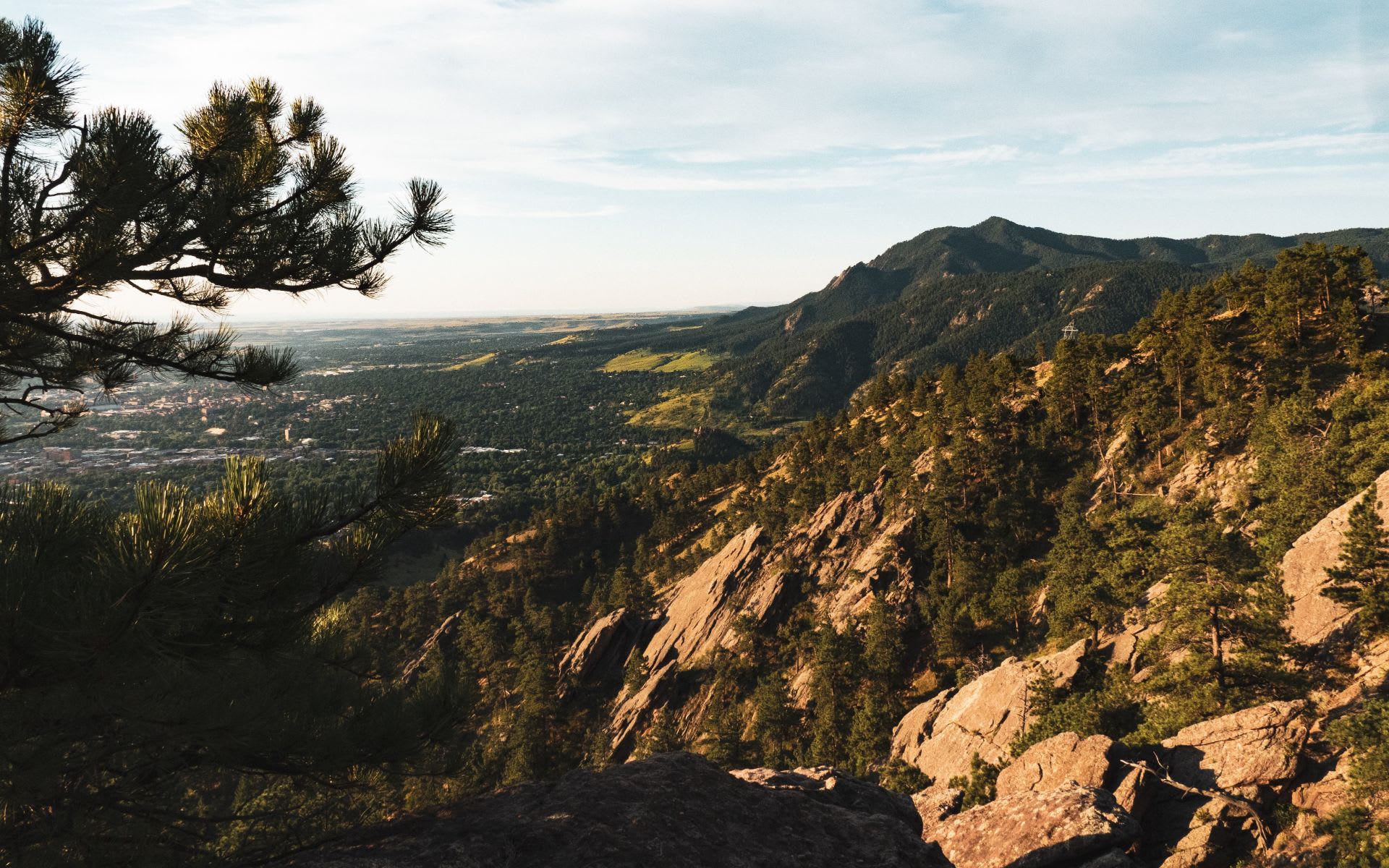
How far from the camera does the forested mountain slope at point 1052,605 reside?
17.5m

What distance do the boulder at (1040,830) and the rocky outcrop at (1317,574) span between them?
13.9m

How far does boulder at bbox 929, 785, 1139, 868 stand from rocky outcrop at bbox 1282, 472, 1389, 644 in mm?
13950

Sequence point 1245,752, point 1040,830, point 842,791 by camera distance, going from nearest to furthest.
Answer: point 842,791, point 1040,830, point 1245,752

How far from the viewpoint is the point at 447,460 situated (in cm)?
738

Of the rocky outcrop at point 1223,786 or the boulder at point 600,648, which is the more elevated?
the rocky outcrop at point 1223,786

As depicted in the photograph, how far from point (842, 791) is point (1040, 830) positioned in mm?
5183

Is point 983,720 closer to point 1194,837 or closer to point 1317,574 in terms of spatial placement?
point 1317,574

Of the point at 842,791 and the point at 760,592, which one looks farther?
the point at 760,592

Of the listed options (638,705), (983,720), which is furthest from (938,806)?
(638,705)

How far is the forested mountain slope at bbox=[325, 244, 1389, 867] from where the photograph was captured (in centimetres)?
1748

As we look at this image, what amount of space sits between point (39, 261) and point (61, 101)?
1998 mm

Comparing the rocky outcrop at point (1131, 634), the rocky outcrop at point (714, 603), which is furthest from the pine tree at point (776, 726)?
the rocky outcrop at point (1131, 634)

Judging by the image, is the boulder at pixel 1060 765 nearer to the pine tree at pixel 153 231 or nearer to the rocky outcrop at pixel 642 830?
the rocky outcrop at pixel 642 830

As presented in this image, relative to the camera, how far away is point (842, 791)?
11.0 metres
